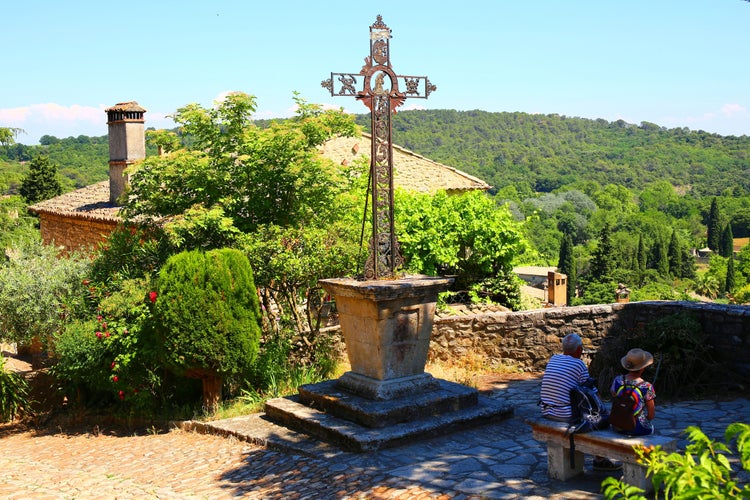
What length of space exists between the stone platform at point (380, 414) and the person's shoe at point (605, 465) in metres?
1.98

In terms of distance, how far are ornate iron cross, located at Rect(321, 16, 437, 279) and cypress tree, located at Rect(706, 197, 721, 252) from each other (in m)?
74.5

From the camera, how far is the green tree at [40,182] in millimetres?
36400

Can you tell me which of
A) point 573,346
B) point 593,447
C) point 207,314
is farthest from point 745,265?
point 593,447

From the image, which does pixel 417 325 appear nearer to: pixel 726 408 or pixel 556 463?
pixel 556 463

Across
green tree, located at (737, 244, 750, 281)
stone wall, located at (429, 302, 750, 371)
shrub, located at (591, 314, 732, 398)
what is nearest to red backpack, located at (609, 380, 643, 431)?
shrub, located at (591, 314, 732, 398)

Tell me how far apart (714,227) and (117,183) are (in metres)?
69.8

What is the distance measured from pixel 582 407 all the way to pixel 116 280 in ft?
25.2

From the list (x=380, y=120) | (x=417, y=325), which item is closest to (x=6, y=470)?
(x=417, y=325)

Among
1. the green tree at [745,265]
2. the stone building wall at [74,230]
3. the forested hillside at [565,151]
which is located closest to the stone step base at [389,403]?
the stone building wall at [74,230]

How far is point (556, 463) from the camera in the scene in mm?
5602

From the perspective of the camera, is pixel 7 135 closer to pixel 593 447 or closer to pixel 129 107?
pixel 129 107

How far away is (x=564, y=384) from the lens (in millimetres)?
5676

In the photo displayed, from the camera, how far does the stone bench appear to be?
4.95 m

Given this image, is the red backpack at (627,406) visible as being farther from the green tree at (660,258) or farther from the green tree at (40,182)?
the green tree at (660,258)
